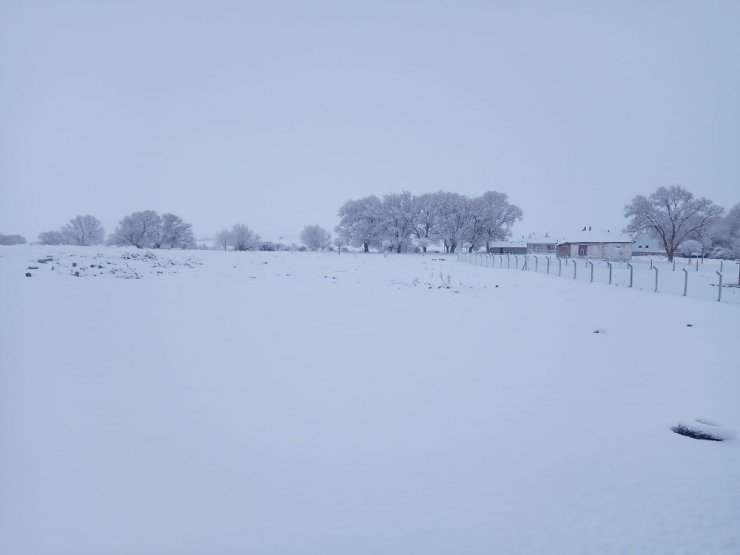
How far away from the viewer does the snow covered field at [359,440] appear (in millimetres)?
3274

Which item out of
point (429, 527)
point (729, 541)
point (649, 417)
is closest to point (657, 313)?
point (649, 417)

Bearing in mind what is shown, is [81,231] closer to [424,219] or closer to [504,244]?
[424,219]

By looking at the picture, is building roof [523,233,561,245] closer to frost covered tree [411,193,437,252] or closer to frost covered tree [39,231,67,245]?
frost covered tree [411,193,437,252]

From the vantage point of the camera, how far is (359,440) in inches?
183

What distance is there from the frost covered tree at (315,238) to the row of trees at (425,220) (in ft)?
63.0

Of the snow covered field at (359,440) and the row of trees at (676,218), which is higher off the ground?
the row of trees at (676,218)

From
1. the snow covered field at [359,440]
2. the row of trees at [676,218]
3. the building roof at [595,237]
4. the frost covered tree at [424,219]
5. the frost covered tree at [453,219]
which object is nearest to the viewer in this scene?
the snow covered field at [359,440]

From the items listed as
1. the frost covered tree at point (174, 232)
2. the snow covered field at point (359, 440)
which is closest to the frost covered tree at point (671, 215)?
the snow covered field at point (359, 440)

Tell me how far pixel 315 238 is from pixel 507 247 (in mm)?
37547

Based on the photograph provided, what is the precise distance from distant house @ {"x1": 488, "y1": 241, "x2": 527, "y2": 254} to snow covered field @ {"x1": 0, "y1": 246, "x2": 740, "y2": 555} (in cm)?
7086

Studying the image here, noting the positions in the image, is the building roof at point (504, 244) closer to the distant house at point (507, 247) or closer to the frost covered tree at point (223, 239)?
the distant house at point (507, 247)

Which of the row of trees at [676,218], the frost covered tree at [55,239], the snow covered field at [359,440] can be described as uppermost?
the row of trees at [676,218]

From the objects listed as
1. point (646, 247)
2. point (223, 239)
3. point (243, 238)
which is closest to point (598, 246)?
point (646, 247)

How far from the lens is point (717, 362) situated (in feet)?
26.1
